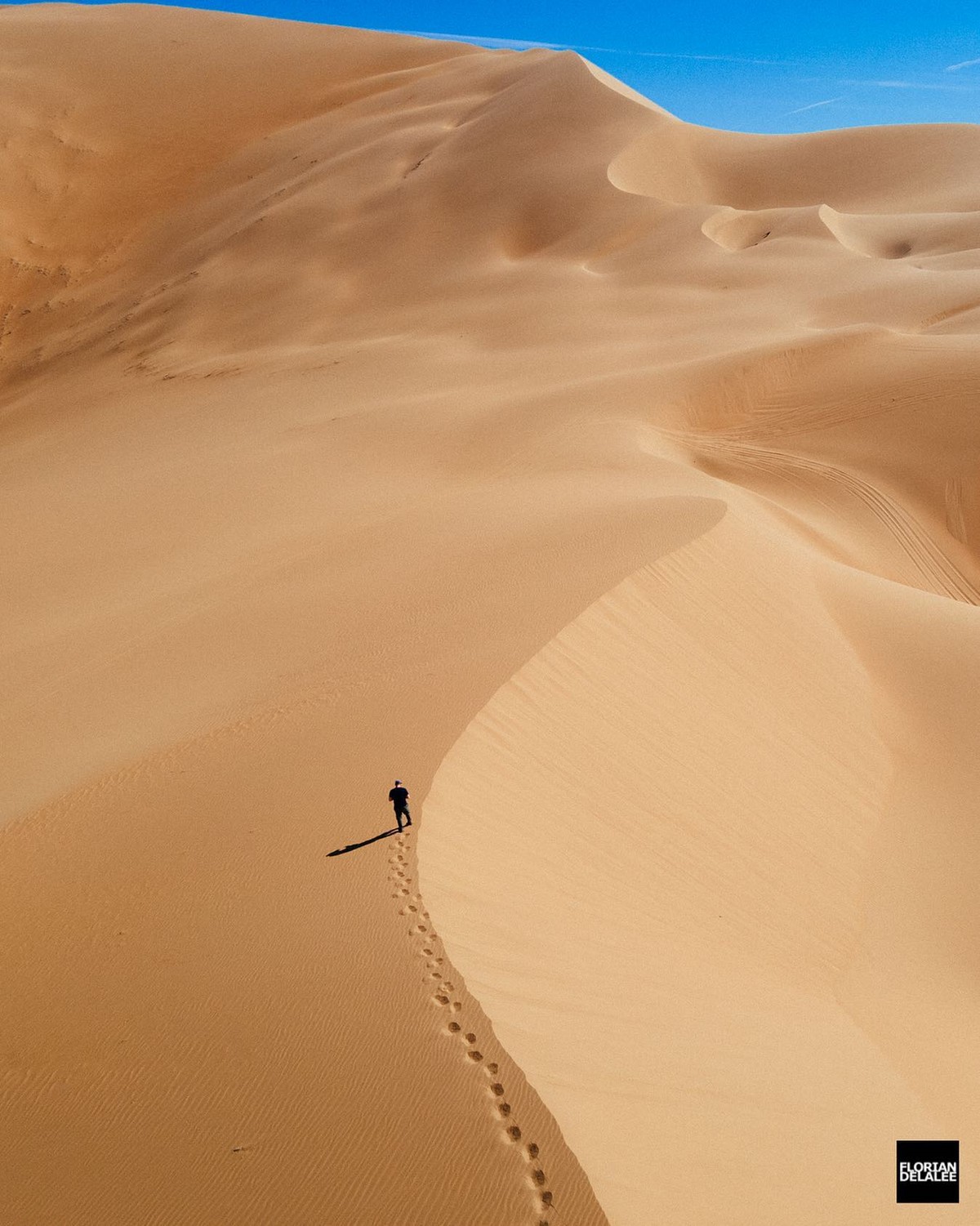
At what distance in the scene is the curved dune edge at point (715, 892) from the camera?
432cm

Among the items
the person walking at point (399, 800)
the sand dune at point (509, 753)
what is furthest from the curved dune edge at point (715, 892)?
the person walking at point (399, 800)

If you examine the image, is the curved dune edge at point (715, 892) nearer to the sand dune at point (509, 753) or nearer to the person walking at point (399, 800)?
the sand dune at point (509, 753)

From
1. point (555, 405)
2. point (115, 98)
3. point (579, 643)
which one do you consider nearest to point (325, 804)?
point (579, 643)

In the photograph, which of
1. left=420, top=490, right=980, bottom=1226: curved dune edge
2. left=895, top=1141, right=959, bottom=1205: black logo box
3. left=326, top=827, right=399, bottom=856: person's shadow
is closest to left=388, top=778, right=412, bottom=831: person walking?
left=326, top=827, right=399, bottom=856: person's shadow

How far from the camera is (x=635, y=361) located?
1853cm

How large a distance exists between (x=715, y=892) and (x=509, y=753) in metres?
1.63

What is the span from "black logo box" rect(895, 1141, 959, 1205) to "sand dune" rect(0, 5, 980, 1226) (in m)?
0.11

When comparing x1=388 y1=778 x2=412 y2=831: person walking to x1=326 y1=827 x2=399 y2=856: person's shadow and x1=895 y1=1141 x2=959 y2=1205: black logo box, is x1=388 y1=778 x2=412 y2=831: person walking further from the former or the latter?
x1=895 y1=1141 x2=959 y2=1205: black logo box

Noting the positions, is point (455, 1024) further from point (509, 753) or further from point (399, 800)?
point (509, 753)

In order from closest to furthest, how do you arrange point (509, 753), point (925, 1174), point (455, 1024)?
point (455, 1024) < point (925, 1174) < point (509, 753)

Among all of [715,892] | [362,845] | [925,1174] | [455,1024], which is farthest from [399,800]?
[925,1174]

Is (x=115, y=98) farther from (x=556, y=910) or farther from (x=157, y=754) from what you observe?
(x=556, y=910)

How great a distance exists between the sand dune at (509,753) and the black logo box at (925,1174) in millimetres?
111

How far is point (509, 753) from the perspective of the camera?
7.07 metres
